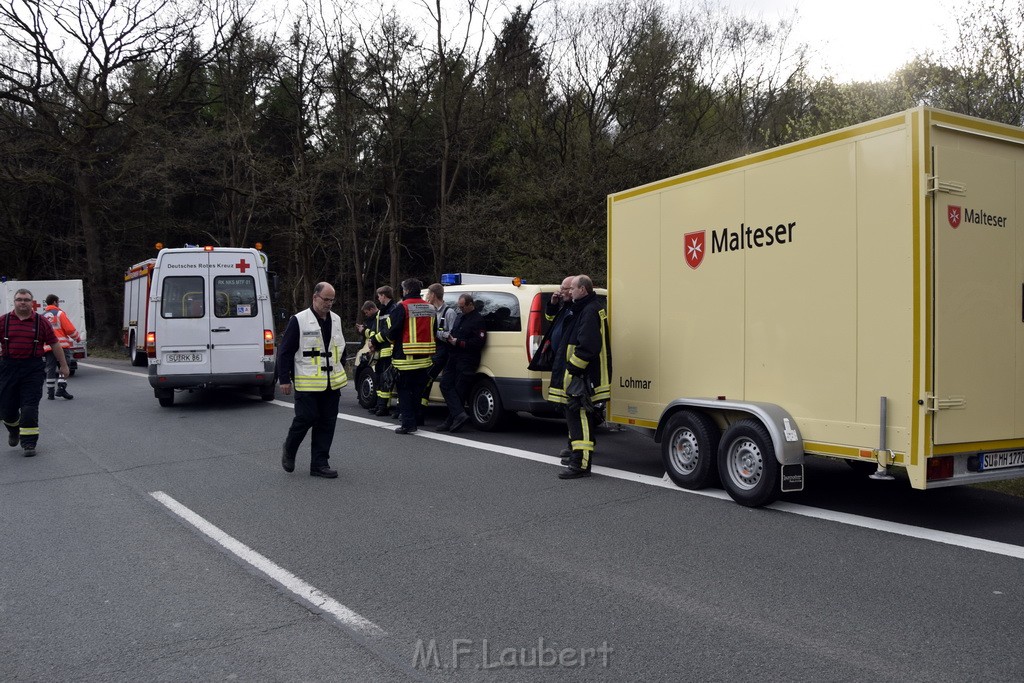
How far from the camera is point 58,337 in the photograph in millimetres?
15656

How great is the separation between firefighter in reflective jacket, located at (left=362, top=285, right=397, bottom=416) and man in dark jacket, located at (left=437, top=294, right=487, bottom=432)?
0.84m

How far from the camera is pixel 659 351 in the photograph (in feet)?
25.5

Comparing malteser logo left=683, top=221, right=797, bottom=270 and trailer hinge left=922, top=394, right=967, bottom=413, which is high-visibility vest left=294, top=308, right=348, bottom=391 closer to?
malteser logo left=683, top=221, right=797, bottom=270

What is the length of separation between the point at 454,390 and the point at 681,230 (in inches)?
165

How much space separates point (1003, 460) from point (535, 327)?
516 cm

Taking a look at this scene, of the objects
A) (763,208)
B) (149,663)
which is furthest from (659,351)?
(149,663)

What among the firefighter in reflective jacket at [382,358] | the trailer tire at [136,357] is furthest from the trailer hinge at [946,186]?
the trailer tire at [136,357]

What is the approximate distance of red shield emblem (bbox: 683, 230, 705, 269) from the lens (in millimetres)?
7309

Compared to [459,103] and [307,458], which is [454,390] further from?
[459,103]

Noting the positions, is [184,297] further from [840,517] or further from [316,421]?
[840,517]

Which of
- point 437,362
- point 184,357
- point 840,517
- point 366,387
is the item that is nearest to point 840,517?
point 840,517

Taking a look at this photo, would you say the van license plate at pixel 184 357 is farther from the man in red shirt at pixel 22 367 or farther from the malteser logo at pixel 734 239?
the malteser logo at pixel 734 239

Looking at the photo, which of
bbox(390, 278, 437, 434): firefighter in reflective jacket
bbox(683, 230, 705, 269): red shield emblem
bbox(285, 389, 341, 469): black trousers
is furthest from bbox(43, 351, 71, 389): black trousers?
bbox(683, 230, 705, 269): red shield emblem

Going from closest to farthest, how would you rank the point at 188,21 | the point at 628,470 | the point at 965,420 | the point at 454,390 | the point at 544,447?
the point at 965,420
the point at 628,470
the point at 544,447
the point at 454,390
the point at 188,21
